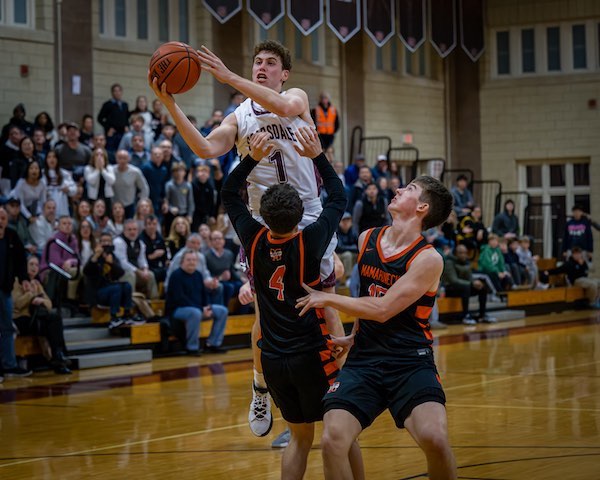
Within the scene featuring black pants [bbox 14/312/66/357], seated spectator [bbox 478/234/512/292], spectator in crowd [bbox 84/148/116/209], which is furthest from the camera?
seated spectator [bbox 478/234/512/292]

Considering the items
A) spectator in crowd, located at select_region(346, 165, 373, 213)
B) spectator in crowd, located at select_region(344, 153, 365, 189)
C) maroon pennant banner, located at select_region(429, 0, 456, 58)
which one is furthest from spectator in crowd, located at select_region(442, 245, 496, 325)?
maroon pennant banner, located at select_region(429, 0, 456, 58)

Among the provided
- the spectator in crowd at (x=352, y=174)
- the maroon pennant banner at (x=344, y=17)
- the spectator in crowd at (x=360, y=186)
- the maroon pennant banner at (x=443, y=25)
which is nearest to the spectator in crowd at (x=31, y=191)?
the spectator in crowd at (x=360, y=186)

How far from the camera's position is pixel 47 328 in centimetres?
1099

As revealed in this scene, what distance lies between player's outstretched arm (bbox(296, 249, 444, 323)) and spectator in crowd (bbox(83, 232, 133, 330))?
7.83m

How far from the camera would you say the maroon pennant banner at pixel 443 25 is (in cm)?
2244

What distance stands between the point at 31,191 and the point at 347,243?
533 cm

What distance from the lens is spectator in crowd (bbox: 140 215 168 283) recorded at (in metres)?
13.4

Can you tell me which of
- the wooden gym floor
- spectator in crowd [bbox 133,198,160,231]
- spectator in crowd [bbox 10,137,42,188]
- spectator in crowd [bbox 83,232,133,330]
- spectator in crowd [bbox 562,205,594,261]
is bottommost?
the wooden gym floor

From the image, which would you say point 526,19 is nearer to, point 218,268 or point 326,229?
point 218,268

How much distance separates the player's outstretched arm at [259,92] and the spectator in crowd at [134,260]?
716 cm

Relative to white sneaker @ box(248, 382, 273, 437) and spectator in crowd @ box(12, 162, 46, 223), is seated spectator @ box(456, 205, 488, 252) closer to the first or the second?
spectator in crowd @ box(12, 162, 46, 223)

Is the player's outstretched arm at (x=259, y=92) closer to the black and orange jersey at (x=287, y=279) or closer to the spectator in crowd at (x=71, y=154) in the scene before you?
the black and orange jersey at (x=287, y=279)

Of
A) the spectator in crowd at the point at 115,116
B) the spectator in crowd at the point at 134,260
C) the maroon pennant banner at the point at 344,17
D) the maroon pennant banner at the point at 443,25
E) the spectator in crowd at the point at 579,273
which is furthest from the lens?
the maroon pennant banner at the point at 443,25

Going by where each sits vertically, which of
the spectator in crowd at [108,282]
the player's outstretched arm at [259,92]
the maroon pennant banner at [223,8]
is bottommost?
the spectator in crowd at [108,282]
